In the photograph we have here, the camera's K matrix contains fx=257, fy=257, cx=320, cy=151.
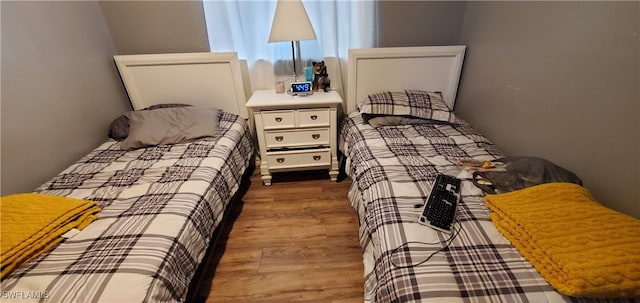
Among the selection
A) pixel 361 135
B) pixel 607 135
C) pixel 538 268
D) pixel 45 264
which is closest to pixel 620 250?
pixel 538 268

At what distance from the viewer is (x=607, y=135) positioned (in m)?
1.06

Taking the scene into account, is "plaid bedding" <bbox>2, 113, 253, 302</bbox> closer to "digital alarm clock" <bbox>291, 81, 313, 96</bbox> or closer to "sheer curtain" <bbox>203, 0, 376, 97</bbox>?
"digital alarm clock" <bbox>291, 81, 313, 96</bbox>

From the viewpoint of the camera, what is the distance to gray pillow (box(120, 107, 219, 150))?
5.44 ft

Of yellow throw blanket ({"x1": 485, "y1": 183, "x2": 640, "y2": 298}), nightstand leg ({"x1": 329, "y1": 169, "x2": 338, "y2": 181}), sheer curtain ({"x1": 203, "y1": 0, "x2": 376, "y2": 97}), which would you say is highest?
sheer curtain ({"x1": 203, "y1": 0, "x2": 376, "y2": 97})

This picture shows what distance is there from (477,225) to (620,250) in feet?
1.15

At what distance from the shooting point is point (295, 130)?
6.41 feet

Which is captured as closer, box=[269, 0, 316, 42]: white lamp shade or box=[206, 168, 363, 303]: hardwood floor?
box=[206, 168, 363, 303]: hardwood floor

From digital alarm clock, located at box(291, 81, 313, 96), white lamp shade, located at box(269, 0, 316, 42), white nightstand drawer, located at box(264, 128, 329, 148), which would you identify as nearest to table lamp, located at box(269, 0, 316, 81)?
white lamp shade, located at box(269, 0, 316, 42)

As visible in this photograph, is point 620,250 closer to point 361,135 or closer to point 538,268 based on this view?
point 538,268

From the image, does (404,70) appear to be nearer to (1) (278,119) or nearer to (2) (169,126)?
(1) (278,119)

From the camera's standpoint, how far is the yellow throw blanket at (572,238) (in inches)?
26.5

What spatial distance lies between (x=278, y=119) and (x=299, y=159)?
361mm

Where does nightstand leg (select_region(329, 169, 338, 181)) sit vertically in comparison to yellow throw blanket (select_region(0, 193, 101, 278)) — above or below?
below

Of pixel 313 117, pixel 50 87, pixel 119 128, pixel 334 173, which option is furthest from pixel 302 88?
pixel 50 87
